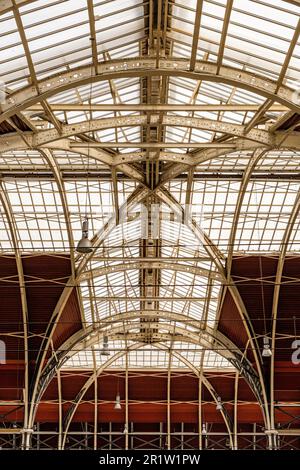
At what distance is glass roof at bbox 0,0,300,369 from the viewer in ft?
86.0

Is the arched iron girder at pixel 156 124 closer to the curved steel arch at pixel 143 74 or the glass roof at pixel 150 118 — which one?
the glass roof at pixel 150 118

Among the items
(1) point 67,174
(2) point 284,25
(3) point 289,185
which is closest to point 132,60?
(2) point 284,25

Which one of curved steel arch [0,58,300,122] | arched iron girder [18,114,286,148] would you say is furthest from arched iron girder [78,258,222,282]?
curved steel arch [0,58,300,122]

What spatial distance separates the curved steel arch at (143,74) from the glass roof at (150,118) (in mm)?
45

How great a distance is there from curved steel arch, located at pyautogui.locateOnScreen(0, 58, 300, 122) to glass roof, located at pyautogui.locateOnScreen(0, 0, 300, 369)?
0.15 feet

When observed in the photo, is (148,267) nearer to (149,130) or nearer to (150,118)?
(149,130)

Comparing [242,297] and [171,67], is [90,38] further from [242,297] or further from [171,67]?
[242,297]

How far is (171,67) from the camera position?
27.0 metres

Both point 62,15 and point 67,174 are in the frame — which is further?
point 67,174

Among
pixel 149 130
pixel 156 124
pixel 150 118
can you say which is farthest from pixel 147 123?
pixel 149 130

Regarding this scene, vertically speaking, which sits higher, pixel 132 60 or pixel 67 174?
pixel 67 174

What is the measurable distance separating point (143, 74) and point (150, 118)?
5.41 meters
